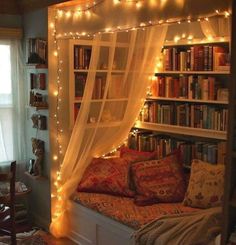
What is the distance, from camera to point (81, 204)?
13.2 feet

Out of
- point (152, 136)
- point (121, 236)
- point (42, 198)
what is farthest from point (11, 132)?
point (121, 236)

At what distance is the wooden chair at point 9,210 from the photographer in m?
3.60

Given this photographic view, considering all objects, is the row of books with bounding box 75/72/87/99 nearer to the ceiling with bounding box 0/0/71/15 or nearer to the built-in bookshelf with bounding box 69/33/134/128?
the built-in bookshelf with bounding box 69/33/134/128

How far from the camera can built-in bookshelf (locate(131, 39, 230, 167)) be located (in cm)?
391

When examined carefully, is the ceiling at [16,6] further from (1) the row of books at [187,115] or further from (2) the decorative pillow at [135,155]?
(2) the decorative pillow at [135,155]

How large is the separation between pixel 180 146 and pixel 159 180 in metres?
0.54

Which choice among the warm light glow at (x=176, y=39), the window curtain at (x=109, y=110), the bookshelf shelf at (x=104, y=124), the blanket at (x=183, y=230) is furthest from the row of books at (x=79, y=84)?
the blanket at (x=183, y=230)

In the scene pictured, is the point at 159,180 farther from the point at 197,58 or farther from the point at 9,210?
the point at 9,210

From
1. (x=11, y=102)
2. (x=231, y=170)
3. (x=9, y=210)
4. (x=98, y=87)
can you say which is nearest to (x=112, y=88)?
(x=98, y=87)

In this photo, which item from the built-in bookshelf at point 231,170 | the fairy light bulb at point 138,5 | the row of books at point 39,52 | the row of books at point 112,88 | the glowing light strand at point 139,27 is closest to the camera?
the built-in bookshelf at point 231,170

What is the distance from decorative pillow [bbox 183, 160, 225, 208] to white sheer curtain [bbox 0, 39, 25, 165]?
7.27 ft

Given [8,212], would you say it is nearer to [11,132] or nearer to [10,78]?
[11,132]

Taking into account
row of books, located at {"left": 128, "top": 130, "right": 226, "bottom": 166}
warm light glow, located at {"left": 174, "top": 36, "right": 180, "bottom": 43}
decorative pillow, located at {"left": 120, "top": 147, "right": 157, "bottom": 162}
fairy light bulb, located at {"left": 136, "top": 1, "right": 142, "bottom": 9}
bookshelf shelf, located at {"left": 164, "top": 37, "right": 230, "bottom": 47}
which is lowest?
decorative pillow, located at {"left": 120, "top": 147, "right": 157, "bottom": 162}

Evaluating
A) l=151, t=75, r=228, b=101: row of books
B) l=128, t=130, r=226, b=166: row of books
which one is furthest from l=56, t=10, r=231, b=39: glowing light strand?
l=128, t=130, r=226, b=166: row of books
